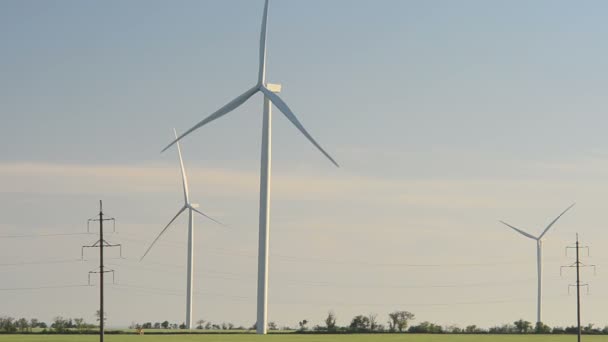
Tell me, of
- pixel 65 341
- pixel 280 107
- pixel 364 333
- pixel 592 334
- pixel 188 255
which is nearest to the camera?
pixel 65 341

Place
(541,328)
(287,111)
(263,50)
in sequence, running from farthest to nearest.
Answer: (541,328) → (263,50) → (287,111)

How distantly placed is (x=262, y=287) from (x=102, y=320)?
33.5 m

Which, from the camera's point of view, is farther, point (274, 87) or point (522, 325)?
point (522, 325)

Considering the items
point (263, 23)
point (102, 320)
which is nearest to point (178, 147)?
point (263, 23)

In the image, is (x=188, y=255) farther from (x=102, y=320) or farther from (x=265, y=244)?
(x=102, y=320)

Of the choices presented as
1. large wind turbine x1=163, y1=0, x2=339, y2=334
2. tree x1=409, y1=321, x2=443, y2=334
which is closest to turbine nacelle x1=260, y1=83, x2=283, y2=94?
large wind turbine x1=163, y1=0, x2=339, y2=334

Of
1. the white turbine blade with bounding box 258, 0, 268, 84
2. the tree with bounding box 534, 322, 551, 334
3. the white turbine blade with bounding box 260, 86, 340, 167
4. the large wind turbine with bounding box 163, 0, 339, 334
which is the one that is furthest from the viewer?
the tree with bounding box 534, 322, 551, 334

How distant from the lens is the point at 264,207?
13538 centimetres

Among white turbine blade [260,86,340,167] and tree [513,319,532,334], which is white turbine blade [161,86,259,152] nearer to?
white turbine blade [260,86,340,167]

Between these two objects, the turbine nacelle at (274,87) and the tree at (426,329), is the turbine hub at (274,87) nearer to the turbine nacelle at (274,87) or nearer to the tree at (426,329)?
the turbine nacelle at (274,87)

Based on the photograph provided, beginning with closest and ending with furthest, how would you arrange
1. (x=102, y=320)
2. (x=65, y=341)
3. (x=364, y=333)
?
(x=102, y=320) → (x=65, y=341) → (x=364, y=333)

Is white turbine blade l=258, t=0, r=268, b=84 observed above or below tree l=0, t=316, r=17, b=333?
above

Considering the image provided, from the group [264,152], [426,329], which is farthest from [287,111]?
[426,329]

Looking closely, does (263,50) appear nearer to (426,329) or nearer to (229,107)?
(229,107)
